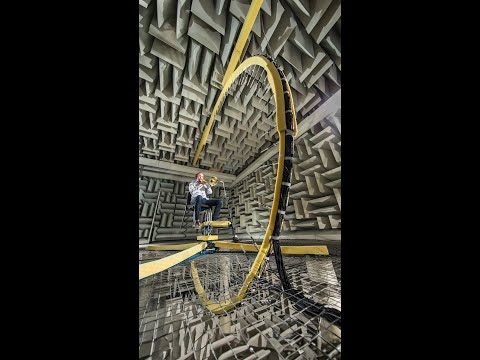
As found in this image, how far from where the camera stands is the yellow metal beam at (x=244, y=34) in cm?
211

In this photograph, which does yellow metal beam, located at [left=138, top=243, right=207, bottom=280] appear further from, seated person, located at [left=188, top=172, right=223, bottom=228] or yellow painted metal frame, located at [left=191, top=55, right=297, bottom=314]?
seated person, located at [left=188, top=172, right=223, bottom=228]

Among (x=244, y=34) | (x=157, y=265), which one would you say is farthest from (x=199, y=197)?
(x=244, y=34)

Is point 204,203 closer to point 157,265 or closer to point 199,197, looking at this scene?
point 199,197

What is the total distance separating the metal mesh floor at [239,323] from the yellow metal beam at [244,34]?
2.73 m

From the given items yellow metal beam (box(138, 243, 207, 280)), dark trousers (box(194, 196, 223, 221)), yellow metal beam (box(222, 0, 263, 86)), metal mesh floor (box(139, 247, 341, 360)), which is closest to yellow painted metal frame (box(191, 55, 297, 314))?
metal mesh floor (box(139, 247, 341, 360))

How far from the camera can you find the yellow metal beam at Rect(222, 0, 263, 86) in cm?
211

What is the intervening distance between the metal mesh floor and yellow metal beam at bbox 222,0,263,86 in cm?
273

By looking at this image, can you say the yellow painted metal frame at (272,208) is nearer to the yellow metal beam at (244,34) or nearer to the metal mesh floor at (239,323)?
the metal mesh floor at (239,323)

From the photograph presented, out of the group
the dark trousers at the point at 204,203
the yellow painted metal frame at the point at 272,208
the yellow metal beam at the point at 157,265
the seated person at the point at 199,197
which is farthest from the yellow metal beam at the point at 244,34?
the yellow metal beam at the point at 157,265
